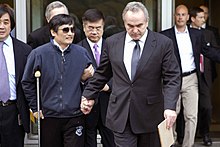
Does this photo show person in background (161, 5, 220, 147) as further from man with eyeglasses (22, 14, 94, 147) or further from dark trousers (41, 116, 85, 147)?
dark trousers (41, 116, 85, 147)

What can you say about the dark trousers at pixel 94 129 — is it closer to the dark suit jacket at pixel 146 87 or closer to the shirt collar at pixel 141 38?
the dark suit jacket at pixel 146 87

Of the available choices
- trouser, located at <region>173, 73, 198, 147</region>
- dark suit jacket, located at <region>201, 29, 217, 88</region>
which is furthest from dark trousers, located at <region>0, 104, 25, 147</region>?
dark suit jacket, located at <region>201, 29, 217, 88</region>

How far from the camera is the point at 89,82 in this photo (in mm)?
4977

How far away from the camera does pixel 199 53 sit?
6594 mm

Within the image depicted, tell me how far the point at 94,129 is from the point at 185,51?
5.42ft

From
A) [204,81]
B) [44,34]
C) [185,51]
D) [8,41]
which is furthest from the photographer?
[204,81]

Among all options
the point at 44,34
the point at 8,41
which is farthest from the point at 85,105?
the point at 44,34

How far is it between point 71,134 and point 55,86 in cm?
50

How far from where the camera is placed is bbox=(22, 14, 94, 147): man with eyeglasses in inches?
195

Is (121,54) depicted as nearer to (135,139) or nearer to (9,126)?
(135,139)

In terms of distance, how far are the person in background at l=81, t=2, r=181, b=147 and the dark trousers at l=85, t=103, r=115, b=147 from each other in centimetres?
97

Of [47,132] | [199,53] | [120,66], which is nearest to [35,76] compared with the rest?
[47,132]

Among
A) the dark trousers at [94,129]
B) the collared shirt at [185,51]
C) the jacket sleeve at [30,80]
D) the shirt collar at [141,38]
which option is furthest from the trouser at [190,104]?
the jacket sleeve at [30,80]

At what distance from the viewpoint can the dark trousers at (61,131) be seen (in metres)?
5.00
